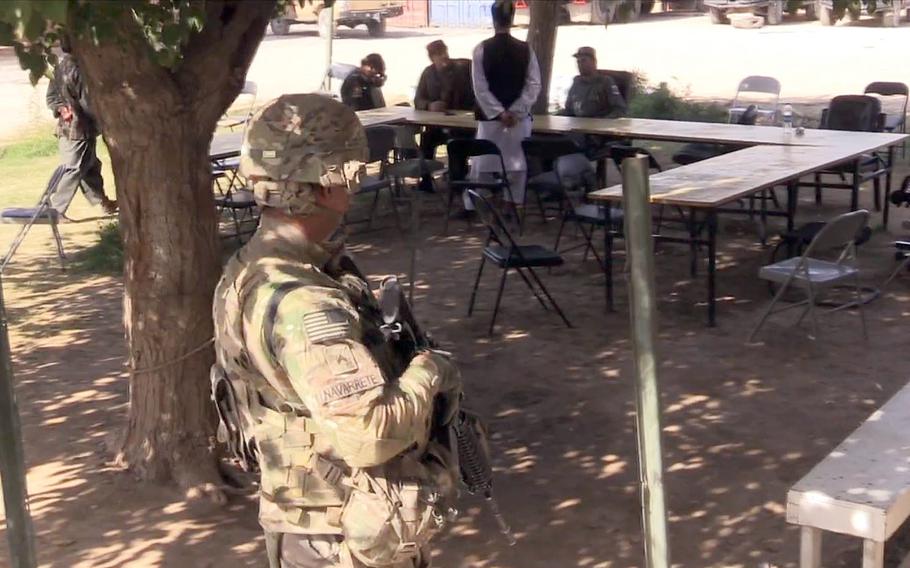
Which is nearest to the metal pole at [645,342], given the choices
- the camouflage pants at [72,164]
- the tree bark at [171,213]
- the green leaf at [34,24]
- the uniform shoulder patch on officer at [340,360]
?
the uniform shoulder patch on officer at [340,360]

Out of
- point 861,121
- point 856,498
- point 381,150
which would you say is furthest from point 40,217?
point 856,498

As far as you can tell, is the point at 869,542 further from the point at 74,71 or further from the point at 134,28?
the point at 74,71

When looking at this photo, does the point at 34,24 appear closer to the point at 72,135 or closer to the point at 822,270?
the point at 822,270

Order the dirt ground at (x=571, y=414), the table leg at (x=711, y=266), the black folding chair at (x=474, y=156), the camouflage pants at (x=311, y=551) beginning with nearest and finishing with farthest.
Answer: the camouflage pants at (x=311, y=551) → the dirt ground at (x=571, y=414) → the table leg at (x=711, y=266) → the black folding chair at (x=474, y=156)

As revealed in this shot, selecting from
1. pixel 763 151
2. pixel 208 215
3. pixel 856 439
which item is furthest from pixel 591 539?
pixel 763 151

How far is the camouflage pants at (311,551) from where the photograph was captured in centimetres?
279

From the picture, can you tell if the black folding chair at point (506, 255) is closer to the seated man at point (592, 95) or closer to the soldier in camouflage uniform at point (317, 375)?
the seated man at point (592, 95)

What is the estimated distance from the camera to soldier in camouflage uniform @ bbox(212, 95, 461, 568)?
2.51 metres

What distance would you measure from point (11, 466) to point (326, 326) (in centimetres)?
79

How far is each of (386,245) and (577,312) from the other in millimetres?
2705

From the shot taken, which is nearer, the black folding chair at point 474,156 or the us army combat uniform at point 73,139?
the black folding chair at point 474,156

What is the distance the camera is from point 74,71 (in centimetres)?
1059

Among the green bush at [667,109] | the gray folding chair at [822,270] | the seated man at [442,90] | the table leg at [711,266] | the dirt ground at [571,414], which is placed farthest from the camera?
the green bush at [667,109]

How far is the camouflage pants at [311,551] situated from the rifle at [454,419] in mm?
263
